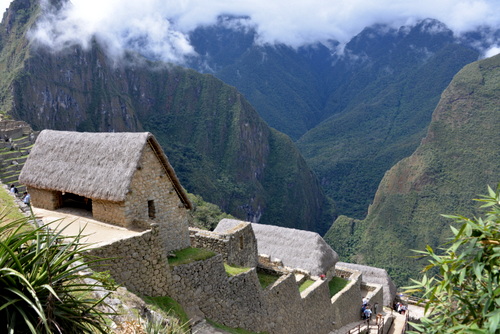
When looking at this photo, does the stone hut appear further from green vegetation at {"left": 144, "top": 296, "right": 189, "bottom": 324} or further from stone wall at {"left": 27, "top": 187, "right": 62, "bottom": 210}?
stone wall at {"left": 27, "top": 187, "right": 62, "bottom": 210}

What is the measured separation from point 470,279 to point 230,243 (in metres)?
9.07

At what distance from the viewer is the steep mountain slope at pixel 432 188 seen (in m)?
84.6

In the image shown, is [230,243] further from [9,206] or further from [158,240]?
[9,206]

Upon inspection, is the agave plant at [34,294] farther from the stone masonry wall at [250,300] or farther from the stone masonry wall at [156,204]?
the stone masonry wall at [250,300]

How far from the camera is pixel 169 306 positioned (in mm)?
8859

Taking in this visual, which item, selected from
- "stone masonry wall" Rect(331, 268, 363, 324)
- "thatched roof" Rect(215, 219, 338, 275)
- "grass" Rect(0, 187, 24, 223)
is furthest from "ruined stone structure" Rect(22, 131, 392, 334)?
"thatched roof" Rect(215, 219, 338, 275)

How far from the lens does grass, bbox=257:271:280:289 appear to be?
13388 mm

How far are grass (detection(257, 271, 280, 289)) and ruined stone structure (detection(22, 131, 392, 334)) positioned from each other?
275 mm

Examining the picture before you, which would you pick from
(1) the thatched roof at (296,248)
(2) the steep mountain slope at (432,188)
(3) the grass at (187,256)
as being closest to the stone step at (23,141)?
(1) the thatched roof at (296,248)

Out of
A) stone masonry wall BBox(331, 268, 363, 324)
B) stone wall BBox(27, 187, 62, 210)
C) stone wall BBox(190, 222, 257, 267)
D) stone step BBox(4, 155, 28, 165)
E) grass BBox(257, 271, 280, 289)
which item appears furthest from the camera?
stone step BBox(4, 155, 28, 165)

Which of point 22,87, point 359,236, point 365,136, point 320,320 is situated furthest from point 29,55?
point 365,136

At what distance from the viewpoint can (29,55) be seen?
4048 inches

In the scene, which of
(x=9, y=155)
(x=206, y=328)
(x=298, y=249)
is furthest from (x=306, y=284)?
(x=9, y=155)

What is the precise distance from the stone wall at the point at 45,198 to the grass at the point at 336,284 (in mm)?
12452
